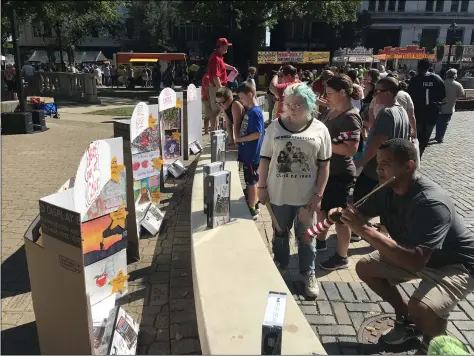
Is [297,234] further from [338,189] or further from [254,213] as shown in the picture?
[254,213]

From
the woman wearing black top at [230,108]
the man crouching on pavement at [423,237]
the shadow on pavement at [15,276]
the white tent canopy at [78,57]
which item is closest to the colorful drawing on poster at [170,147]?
the woman wearing black top at [230,108]

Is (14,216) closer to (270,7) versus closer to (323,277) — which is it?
(323,277)

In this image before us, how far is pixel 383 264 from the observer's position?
2941 mm

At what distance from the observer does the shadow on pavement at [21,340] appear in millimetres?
2779

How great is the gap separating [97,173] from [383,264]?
2.13m

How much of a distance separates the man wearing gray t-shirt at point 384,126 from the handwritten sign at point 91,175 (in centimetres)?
230

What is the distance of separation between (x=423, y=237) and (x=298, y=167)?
3.70 ft

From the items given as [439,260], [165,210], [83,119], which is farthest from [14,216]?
[83,119]

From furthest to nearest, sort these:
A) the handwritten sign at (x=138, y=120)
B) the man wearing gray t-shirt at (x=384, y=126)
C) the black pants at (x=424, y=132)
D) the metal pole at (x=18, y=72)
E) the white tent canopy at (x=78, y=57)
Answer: the white tent canopy at (x=78, y=57) < the metal pole at (x=18, y=72) < the black pants at (x=424, y=132) < the handwritten sign at (x=138, y=120) < the man wearing gray t-shirt at (x=384, y=126)

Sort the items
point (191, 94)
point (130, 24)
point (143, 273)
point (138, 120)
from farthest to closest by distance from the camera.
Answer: point (130, 24) → point (191, 94) → point (138, 120) → point (143, 273)

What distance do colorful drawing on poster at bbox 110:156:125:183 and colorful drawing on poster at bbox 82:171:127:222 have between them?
0.13ft

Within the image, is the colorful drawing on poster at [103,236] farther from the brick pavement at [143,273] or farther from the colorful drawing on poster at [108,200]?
the brick pavement at [143,273]

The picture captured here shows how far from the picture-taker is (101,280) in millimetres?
3105

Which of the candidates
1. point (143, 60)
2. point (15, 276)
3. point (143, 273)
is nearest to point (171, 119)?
point (143, 273)
